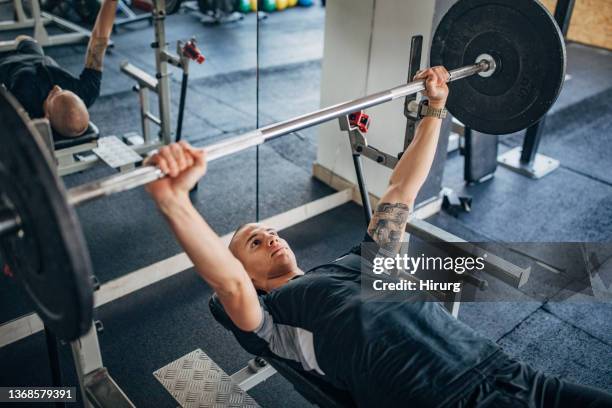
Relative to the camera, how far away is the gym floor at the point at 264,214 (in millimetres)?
2545

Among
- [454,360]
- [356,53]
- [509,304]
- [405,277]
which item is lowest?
[509,304]

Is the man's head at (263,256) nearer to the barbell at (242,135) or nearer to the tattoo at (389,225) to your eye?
the tattoo at (389,225)

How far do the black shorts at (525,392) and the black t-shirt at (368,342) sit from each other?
0.12 ft

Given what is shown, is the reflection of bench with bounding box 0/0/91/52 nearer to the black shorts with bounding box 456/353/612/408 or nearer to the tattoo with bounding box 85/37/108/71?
the tattoo with bounding box 85/37/108/71

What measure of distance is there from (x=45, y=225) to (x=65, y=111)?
1.93 metres

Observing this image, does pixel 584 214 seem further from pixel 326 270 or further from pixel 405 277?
pixel 326 270

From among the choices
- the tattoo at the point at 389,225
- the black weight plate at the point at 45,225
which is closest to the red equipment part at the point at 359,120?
the tattoo at the point at 389,225

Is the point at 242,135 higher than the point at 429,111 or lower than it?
higher

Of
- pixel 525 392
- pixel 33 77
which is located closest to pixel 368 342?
pixel 525 392

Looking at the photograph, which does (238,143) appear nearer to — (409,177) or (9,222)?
(9,222)

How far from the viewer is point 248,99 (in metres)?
4.82

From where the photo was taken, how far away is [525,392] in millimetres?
1600

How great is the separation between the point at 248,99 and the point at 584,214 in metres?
2.61

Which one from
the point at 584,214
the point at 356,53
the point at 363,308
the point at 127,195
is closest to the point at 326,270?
the point at 363,308
